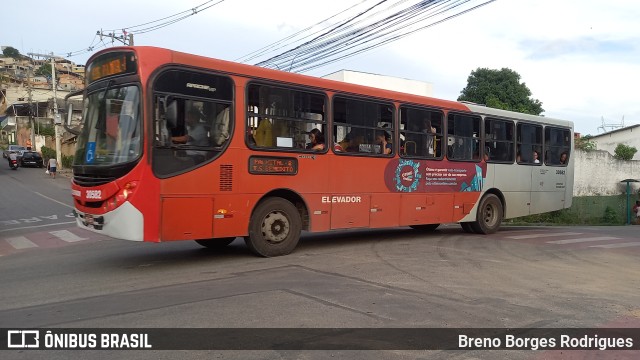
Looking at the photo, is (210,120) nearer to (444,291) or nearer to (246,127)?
(246,127)

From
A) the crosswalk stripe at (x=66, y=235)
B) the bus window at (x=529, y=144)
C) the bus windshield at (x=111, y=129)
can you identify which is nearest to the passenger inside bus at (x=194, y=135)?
the bus windshield at (x=111, y=129)

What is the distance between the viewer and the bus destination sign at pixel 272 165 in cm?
786

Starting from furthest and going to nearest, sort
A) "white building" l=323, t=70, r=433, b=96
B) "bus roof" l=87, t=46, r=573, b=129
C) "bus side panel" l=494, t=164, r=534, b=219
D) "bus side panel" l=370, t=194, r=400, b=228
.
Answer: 1. "white building" l=323, t=70, r=433, b=96
2. "bus side panel" l=494, t=164, r=534, b=219
3. "bus side panel" l=370, t=194, r=400, b=228
4. "bus roof" l=87, t=46, r=573, b=129

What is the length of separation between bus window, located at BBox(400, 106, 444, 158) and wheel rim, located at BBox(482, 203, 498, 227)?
8.30 ft

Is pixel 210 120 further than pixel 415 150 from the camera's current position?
No

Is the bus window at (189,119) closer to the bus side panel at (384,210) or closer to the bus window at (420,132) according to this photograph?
the bus side panel at (384,210)

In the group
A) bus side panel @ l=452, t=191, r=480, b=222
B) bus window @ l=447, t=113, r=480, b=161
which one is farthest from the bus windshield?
bus side panel @ l=452, t=191, r=480, b=222

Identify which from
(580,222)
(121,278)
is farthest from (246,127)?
(580,222)

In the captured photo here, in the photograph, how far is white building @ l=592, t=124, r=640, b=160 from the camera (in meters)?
39.0

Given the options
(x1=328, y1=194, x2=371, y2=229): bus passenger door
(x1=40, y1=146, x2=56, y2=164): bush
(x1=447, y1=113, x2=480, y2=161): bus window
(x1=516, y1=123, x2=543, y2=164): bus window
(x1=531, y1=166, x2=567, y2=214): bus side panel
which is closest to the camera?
(x1=328, y1=194, x2=371, y2=229): bus passenger door

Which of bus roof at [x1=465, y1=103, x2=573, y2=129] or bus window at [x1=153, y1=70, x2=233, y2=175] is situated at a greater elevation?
bus roof at [x1=465, y1=103, x2=573, y2=129]

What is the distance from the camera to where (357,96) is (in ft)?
30.6

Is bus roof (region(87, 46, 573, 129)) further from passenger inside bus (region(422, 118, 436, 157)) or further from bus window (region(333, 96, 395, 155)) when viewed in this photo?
passenger inside bus (region(422, 118, 436, 157))

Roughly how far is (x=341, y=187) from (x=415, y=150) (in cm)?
232
